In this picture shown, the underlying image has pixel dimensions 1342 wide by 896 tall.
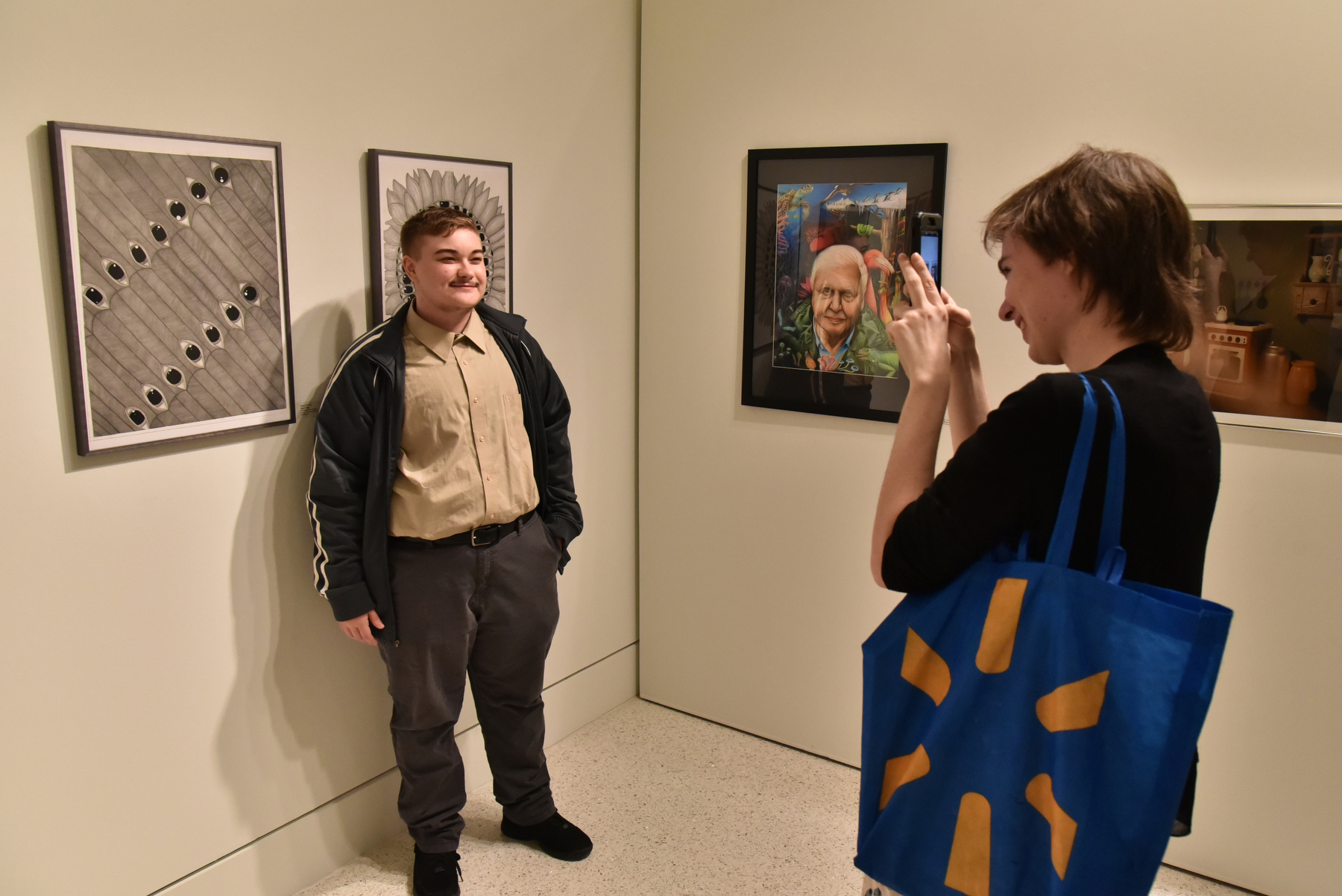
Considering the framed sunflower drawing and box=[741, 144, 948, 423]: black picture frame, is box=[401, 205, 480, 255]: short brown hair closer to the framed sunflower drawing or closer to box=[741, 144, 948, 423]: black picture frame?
the framed sunflower drawing

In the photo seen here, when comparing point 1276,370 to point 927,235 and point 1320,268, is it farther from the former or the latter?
point 927,235

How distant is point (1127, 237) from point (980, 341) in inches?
55.3

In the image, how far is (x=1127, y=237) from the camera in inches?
46.9

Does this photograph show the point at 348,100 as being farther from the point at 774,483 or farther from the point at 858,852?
the point at 858,852

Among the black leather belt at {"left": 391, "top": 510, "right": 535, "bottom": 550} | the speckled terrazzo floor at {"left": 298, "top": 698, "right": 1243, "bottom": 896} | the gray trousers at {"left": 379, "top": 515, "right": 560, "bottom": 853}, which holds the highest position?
the black leather belt at {"left": 391, "top": 510, "right": 535, "bottom": 550}

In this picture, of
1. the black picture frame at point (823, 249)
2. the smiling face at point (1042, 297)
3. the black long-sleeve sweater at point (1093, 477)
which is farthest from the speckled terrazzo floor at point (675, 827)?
the smiling face at point (1042, 297)

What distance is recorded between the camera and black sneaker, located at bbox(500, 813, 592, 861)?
2525 mm

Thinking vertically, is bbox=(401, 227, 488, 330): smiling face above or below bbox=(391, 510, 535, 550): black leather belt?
above

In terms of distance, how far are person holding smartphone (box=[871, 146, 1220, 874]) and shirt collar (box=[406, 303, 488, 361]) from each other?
1312 millimetres

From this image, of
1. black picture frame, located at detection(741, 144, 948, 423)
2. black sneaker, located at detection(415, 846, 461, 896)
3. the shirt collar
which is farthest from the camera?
black picture frame, located at detection(741, 144, 948, 423)

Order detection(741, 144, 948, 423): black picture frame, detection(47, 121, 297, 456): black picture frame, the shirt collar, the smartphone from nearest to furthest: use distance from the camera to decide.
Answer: the smartphone → detection(47, 121, 297, 456): black picture frame → the shirt collar → detection(741, 144, 948, 423): black picture frame

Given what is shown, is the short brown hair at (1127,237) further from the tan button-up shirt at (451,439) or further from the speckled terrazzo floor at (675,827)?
the speckled terrazzo floor at (675,827)

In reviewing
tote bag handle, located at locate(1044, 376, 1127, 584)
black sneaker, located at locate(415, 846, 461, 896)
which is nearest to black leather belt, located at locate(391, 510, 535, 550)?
black sneaker, located at locate(415, 846, 461, 896)

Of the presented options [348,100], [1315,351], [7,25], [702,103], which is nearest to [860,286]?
[702,103]
